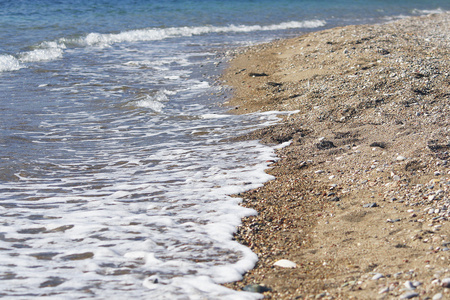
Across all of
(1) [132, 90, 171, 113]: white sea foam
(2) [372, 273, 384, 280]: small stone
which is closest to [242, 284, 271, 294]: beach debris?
(2) [372, 273, 384, 280]: small stone

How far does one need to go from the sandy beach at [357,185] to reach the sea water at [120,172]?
14.2 inches

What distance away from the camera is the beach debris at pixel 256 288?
331cm

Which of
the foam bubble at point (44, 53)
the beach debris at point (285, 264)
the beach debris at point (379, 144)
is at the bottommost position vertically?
the beach debris at point (285, 264)

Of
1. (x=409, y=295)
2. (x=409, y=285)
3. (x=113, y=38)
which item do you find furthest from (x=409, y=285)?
(x=113, y=38)

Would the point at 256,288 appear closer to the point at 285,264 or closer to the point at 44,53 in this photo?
the point at 285,264

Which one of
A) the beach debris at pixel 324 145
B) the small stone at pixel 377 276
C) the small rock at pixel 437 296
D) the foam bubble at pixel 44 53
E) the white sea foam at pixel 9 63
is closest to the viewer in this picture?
the small rock at pixel 437 296

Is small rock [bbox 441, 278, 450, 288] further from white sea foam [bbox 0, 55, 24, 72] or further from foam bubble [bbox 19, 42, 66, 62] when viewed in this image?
foam bubble [bbox 19, 42, 66, 62]

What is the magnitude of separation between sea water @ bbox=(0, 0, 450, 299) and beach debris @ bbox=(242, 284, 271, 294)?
0.27 ft

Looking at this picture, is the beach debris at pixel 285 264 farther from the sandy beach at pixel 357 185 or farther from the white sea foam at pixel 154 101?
the white sea foam at pixel 154 101

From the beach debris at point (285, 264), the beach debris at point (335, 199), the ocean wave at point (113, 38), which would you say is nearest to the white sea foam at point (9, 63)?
the ocean wave at point (113, 38)

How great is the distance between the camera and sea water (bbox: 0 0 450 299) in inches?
142

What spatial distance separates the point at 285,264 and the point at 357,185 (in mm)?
1674

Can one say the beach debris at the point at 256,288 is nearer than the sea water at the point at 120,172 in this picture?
Yes

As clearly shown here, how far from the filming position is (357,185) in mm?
4891
